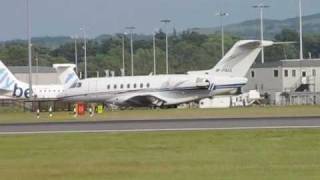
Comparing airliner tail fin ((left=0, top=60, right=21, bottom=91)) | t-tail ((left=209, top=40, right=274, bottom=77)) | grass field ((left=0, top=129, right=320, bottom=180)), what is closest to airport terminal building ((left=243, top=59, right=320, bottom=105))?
t-tail ((left=209, top=40, right=274, bottom=77))

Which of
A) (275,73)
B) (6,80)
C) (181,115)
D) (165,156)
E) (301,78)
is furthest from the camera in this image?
(275,73)

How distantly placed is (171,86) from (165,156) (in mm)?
59224

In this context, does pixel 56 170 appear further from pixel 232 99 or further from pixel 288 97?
pixel 288 97

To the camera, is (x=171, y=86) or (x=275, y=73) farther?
(x=275, y=73)

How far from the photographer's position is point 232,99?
96.7 meters

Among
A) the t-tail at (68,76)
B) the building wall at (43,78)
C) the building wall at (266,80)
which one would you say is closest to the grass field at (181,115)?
the t-tail at (68,76)

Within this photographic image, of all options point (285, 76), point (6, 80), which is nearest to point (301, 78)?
point (285, 76)

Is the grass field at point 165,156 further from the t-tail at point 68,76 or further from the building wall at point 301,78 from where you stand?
the building wall at point 301,78

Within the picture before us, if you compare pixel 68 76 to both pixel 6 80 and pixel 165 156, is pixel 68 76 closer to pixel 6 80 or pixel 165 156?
pixel 6 80

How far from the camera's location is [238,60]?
280 ft

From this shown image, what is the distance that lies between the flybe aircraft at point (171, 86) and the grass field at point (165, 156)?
48457mm

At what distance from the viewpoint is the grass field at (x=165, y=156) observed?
19.2 meters

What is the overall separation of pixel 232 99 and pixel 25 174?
7816cm

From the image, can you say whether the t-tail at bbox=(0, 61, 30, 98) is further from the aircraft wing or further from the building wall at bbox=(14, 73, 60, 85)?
the building wall at bbox=(14, 73, 60, 85)
